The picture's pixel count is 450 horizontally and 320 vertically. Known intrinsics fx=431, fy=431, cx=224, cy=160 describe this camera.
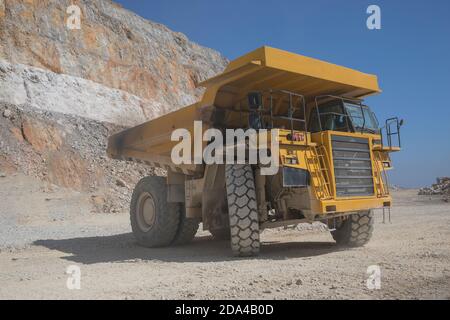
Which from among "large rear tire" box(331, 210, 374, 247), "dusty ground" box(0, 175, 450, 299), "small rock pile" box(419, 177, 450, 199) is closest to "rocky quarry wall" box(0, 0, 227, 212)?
"dusty ground" box(0, 175, 450, 299)

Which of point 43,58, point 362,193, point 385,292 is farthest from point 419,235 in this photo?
point 43,58

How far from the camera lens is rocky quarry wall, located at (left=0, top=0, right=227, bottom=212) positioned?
1984 cm

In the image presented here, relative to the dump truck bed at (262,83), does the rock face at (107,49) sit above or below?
above

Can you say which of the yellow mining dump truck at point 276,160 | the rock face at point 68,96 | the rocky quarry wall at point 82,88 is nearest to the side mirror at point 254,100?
the yellow mining dump truck at point 276,160

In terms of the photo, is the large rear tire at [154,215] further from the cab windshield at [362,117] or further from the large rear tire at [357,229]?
the cab windshield at [362,117]

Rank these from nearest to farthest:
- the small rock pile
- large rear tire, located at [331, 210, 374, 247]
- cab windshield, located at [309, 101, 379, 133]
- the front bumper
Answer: the front bumper, cab windshield, located at [309, 101, 379, 133], large rear tire, located at [331, 210, 374, 247], the small rock pile

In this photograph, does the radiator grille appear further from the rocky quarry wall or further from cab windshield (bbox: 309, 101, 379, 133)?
the rocky quarry wall

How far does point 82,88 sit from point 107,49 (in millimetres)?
3967

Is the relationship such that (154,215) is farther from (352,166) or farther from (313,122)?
(352,166)

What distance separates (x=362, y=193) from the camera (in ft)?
21.5

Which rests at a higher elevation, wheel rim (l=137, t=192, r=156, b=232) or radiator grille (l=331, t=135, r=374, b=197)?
radiator grille (l=331, t=135, r=374, b=197)

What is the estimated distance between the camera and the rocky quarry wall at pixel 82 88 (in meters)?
19.8

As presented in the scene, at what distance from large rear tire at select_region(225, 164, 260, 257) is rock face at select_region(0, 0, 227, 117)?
21249 mm

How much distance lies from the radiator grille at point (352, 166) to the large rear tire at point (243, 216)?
49.3 inches
